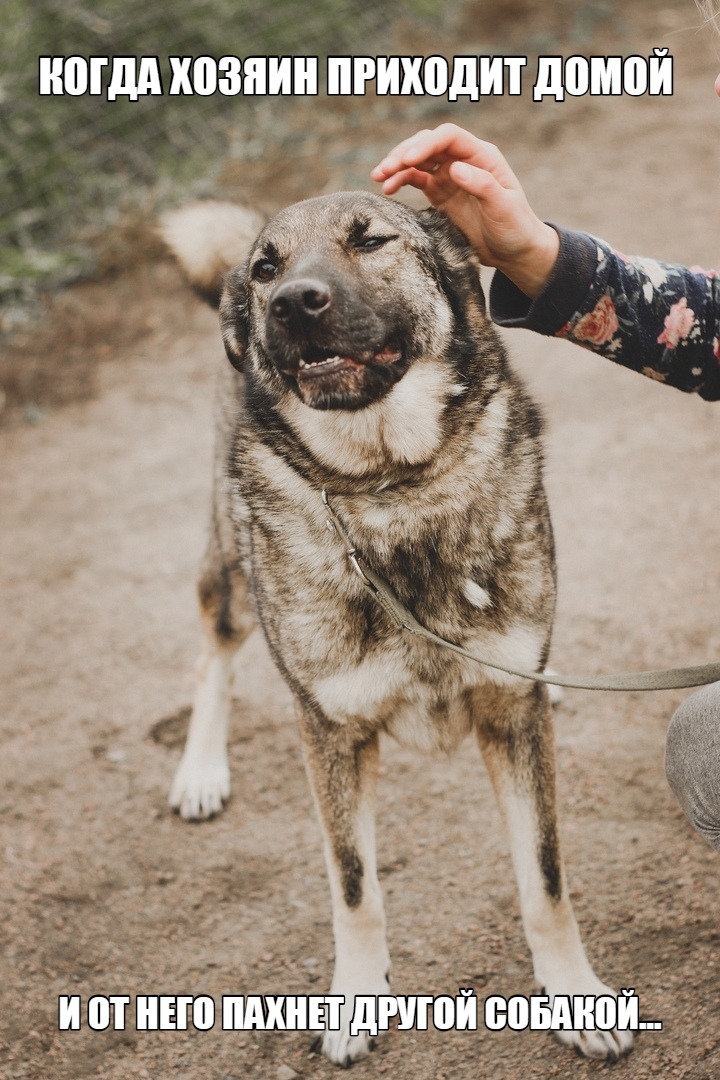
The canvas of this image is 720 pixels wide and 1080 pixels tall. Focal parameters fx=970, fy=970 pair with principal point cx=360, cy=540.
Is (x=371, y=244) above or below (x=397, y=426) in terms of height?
above

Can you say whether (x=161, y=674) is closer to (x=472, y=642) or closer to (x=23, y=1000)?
(x=23, y=1000)

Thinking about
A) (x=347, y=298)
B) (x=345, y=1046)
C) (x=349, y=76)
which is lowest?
(x=345, y=1046)

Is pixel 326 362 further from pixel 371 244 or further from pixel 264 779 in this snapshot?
pixel 264 779

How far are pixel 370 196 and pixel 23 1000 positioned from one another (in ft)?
6.33

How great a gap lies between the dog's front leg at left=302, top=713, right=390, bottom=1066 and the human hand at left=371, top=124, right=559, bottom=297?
3.21ft

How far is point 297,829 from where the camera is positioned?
8.51 ft

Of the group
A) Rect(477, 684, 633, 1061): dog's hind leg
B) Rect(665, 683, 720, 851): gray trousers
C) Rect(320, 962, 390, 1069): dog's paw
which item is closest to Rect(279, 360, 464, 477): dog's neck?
Rect(477, 684, 633, 1061): dog's hind leg

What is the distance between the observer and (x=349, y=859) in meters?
1.99

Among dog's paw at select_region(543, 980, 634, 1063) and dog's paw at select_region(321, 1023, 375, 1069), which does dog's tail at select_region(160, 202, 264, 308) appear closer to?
dog's paw at select_region(321, 1023, 375, 1069)

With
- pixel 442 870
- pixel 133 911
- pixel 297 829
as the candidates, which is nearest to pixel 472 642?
pixel 442 870

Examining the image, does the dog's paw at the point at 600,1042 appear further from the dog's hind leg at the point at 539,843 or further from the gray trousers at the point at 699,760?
the gray trousers at the point at 699,760

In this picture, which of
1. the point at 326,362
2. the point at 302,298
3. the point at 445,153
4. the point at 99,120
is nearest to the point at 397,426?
the point at 326,362

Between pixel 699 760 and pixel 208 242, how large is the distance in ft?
5.70

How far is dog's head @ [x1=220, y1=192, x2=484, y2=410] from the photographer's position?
173cm
